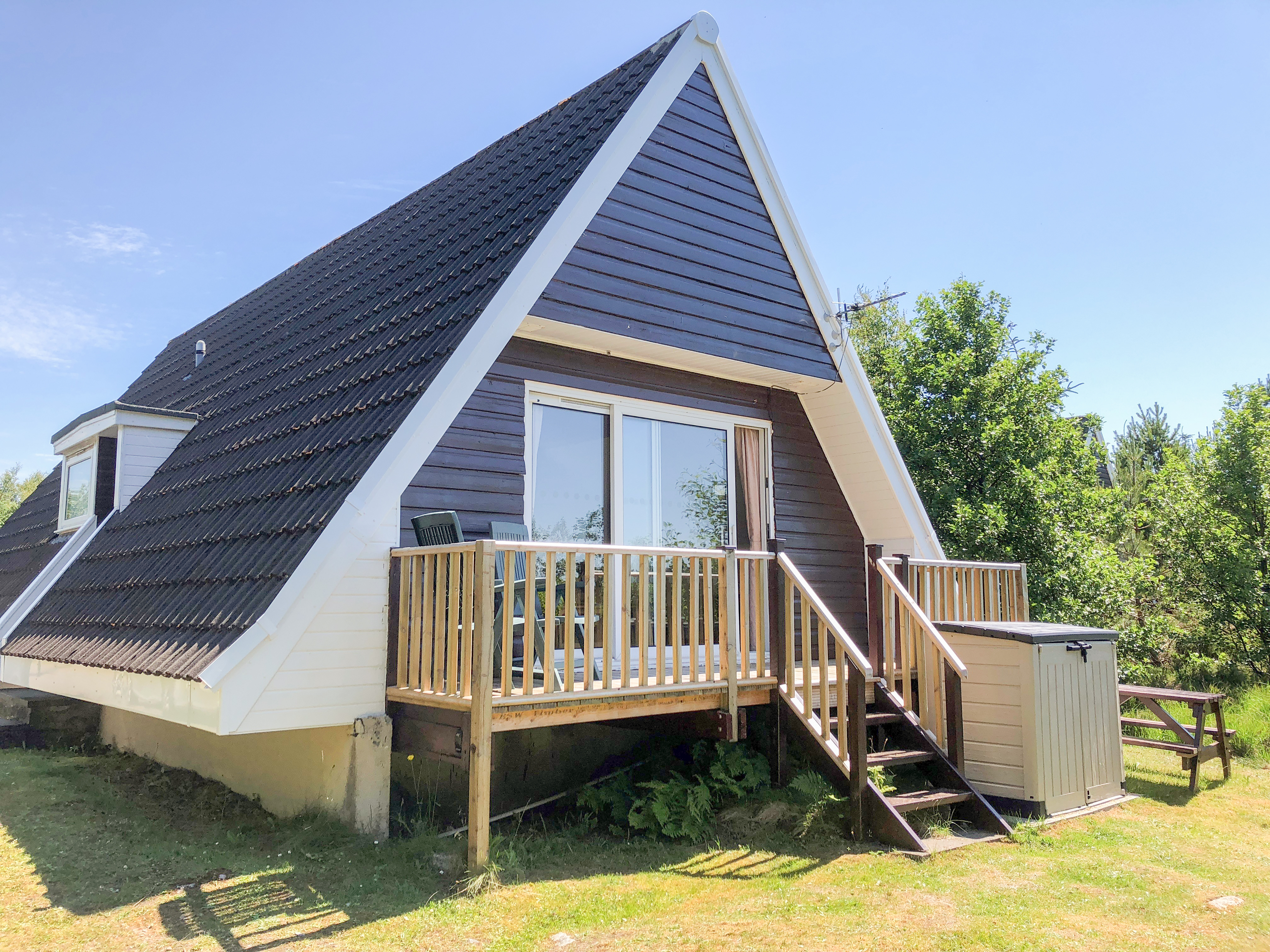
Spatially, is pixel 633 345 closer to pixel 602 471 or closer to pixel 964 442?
pixel 602 471

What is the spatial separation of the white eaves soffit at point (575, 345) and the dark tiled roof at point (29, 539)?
5400 millimetres

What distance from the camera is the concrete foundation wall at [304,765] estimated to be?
5758 mm

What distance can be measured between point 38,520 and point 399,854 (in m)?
8.30

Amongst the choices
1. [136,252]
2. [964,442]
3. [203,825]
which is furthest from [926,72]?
[136,252]

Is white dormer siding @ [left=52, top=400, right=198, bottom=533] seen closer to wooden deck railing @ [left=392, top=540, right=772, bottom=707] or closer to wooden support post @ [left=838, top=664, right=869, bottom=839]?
wooden deck railing @ [left=392, top=540, right=772, bottom=707]

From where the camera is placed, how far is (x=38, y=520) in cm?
1102

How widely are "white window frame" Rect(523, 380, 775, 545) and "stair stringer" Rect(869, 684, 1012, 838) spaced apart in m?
2.22

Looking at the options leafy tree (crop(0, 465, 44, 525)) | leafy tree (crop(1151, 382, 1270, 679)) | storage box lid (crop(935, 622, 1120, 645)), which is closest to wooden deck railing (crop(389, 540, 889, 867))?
storage box lid (crop(935, 622, 1120, 645))

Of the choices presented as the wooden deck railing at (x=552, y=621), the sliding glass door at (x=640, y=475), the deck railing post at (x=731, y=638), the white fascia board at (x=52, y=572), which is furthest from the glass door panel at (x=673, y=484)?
the white fascia board at (x=52, y=572)

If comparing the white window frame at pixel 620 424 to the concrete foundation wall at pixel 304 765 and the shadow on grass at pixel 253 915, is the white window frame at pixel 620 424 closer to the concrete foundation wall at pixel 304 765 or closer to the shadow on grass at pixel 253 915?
the concrete foundation wall at pixel 304 765

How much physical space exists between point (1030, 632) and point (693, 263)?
13.1 ft

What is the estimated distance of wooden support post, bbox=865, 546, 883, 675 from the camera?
716 cm

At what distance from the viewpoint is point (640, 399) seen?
7891mm

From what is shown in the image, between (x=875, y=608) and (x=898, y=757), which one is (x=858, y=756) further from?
(x=875, y=608)
